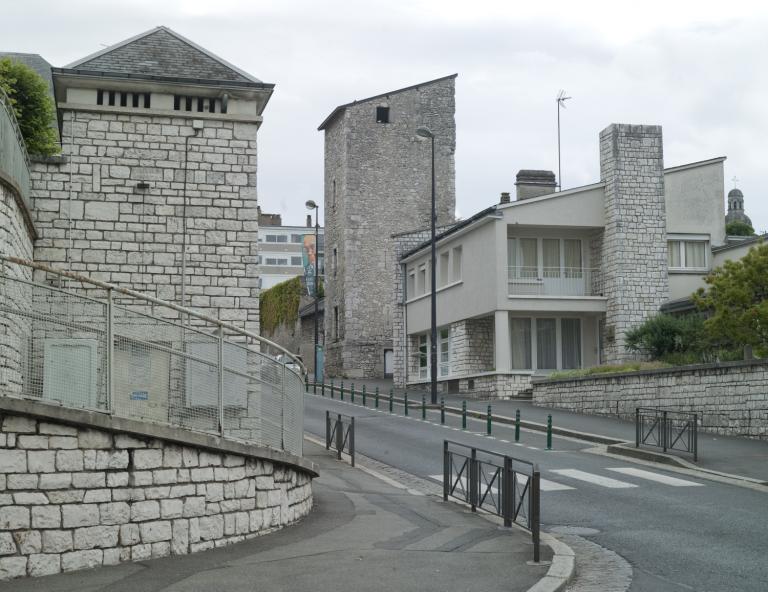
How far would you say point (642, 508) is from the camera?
14391 mm

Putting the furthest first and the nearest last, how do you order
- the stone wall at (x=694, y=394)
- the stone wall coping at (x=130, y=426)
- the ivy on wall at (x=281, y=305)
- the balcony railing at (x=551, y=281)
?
the ivy on wall at (x=281, y=305) < the balcony railing at (x=551, y=281) < the stone wall at (x=694, y=394) < the stone wall coping at (x=130, y=426)

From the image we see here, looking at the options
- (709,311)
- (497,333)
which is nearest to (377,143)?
(497,333)

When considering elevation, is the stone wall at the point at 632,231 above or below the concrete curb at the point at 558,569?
above

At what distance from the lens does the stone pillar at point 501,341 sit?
36.7 m

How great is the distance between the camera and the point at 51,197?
19.8m

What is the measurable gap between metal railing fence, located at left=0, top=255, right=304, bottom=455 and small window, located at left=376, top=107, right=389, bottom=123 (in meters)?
43.6

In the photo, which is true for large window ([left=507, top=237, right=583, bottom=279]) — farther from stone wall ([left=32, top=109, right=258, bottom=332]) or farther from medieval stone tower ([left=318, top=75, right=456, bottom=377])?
stone wall ([left=32, top=109, right=258, bottom=332])

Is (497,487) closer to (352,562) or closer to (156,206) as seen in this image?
(352,562)

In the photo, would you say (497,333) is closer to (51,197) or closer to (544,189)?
(544,189)

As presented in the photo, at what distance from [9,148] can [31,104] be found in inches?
434

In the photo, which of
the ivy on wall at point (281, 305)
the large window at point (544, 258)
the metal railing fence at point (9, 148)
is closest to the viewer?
the metal railing fence at point (9, 148)

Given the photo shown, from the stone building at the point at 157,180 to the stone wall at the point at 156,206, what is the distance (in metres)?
0.02

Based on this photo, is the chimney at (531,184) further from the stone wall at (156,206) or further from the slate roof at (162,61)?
the stone wall at (156,206)

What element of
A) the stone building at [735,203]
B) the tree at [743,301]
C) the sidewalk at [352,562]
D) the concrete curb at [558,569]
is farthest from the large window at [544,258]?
the stone building at [735,203]
